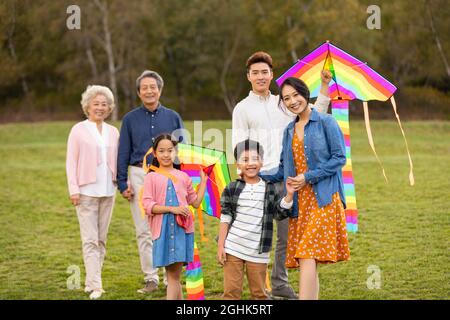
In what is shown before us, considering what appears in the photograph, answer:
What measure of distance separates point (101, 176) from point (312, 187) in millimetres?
2084

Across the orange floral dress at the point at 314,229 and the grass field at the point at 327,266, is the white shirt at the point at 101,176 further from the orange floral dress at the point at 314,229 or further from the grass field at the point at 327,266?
the orange floral dress at the point at 314,229

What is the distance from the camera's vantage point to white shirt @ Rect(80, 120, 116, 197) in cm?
632

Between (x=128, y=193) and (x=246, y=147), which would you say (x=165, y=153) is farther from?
(x=128, y=193)

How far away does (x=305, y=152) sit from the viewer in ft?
16.8

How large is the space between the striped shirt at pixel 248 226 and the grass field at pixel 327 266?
4.35ft

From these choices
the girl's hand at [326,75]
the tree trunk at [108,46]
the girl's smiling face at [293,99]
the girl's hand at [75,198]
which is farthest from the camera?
the tree trunk at [108,46]

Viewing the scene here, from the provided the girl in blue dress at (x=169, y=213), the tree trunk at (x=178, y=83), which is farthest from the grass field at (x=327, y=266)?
the tree trunk at (x=178, y=83)

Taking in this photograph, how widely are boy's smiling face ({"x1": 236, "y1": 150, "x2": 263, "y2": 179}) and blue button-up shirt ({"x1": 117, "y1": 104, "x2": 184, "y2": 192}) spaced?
1277 mm

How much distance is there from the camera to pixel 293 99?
5.10 meters

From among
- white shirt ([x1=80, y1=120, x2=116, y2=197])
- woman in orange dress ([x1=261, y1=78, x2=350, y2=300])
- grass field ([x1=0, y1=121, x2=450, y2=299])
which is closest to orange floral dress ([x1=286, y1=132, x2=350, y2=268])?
woman in orange dress ([x1=261, y1=78, x2=350, y2=300])

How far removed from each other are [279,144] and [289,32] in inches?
1034

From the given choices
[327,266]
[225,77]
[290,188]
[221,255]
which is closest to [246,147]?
[290,188]

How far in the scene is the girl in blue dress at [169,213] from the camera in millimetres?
5340
